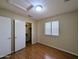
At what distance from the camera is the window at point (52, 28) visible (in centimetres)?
410

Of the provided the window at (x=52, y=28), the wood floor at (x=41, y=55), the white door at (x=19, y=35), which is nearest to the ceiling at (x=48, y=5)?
the white door at (x=19, y=35)

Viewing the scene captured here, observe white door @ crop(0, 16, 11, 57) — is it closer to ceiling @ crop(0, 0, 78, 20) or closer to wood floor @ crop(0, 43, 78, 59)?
wood floor @ crop(0, 43, 78, 59)

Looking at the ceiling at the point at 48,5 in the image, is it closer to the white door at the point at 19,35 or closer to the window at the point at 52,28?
the white door at the point at 19,35

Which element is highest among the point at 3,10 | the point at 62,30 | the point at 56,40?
the point at 3,10

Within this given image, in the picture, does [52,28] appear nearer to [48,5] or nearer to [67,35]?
[67,35]

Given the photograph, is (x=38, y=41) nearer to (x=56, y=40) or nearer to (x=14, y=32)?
(x=56, y=40)

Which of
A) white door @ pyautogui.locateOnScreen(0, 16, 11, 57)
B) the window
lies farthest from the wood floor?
the window

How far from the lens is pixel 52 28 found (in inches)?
175

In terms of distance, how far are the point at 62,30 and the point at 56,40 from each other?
841 mm

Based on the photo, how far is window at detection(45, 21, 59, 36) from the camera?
4.10m

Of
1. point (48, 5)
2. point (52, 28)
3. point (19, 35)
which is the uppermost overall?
point (48, 5)

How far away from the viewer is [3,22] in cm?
284

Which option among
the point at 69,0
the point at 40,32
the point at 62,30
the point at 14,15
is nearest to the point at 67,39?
the point at 62,30

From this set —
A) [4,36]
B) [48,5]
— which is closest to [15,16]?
[4,36]
